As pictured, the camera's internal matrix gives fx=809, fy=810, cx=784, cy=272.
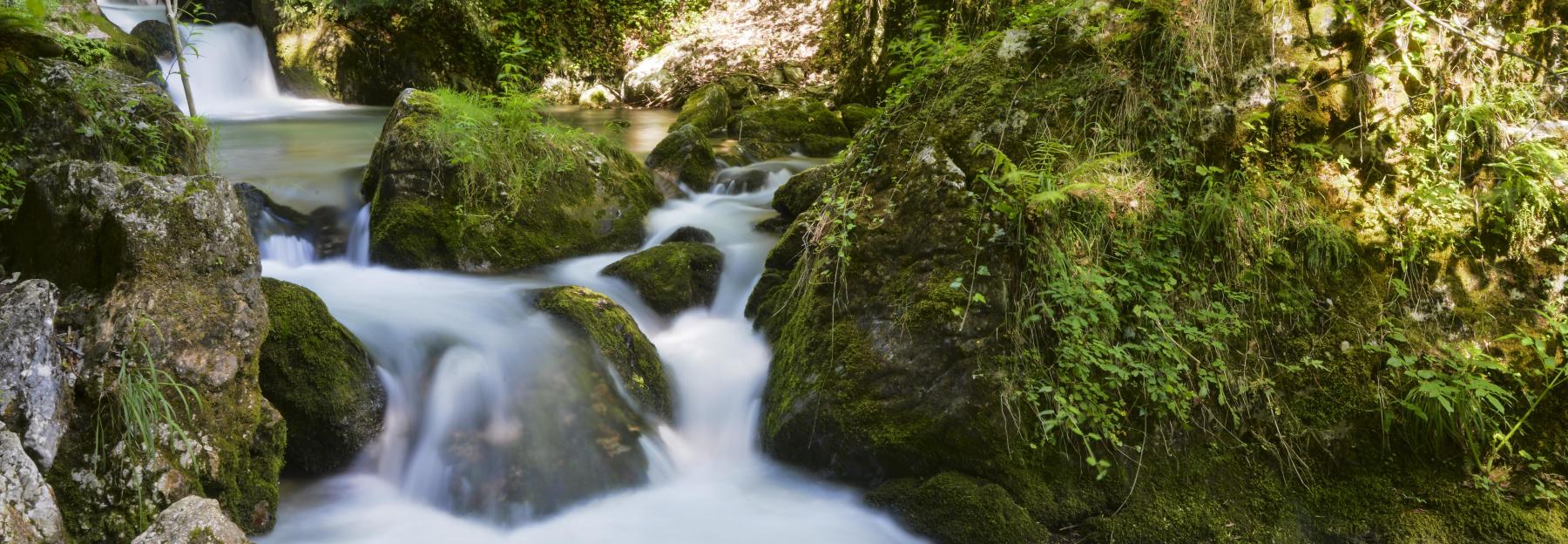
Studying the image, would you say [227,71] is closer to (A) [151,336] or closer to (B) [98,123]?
(B) [98,123]

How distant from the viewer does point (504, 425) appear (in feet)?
14.2

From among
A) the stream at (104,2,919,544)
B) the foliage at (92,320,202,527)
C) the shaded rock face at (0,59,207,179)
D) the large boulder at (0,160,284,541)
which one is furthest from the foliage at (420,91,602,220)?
the foliage at (92,320,202,527)

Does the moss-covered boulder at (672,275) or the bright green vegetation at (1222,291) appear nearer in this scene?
the bright green vegetation at (1222,291)

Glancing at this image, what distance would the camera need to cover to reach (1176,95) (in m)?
4.16

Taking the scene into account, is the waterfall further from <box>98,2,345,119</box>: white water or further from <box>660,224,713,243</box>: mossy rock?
<box>98,2,345,119</box>: white water

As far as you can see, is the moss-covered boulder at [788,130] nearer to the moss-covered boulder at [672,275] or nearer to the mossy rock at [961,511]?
the moss-covered boulder at [672,275]

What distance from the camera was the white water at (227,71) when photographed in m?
11.6

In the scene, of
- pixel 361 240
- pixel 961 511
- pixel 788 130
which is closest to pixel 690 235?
pixel 361 240

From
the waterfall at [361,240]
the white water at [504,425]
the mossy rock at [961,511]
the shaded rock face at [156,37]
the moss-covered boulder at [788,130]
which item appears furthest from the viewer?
the shaded rock face at [156,37]

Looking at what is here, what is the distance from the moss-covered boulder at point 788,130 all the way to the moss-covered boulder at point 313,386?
5.76 m

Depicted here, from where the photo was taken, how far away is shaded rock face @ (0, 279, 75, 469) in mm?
2680

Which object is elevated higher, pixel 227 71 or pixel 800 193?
pixel 227 71

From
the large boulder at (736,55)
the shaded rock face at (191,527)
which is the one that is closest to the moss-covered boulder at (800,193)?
the shaded rock face at (191,527)

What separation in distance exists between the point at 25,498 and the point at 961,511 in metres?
3.39
